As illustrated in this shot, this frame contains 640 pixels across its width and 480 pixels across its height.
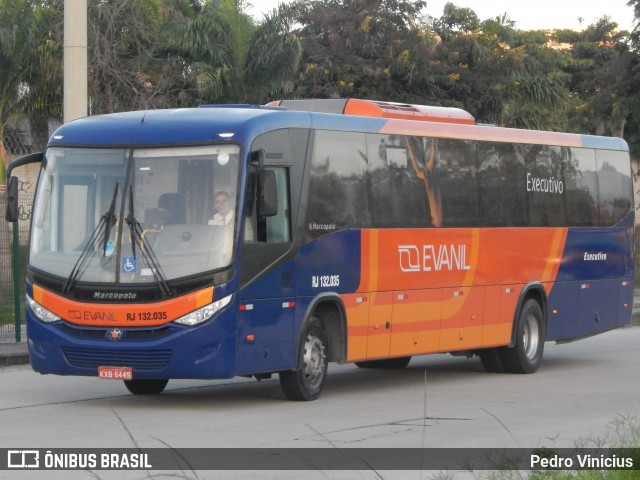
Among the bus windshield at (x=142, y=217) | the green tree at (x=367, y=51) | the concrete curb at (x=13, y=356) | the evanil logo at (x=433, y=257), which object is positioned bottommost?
the concrete curb at (x=13, y=356)

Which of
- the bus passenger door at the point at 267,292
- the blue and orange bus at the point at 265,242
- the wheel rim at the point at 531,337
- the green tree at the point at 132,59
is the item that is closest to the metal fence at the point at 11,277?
the blue and orange bus at the point at 265,242

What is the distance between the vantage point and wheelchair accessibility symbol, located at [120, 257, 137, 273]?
42.2 ft

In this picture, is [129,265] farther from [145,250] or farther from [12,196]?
[12,196]

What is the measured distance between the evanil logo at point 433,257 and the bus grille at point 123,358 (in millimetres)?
3826

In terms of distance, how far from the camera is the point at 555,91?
1823 inches

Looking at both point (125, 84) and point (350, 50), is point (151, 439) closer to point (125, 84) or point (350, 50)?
point (125, 84)

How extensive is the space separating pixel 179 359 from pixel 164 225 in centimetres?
132

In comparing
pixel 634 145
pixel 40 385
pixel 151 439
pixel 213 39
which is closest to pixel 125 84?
pixel 213 39

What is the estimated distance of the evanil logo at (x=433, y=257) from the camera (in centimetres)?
1561

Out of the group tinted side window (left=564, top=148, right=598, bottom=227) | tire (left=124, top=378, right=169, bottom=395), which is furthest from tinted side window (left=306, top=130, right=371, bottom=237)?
tinted side window (left=564, top=148, right=598, bottom=227)

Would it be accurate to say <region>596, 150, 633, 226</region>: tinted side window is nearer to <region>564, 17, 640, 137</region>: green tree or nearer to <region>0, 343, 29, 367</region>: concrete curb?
<region>0, 343, 29, 367</region>: concrete curb

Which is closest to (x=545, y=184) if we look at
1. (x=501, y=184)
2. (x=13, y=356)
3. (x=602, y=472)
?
(x=501, y=184)

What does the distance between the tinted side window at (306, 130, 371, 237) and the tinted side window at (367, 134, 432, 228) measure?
0.24 m

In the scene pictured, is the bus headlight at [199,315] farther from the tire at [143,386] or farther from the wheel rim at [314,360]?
the tire at [143,386]
